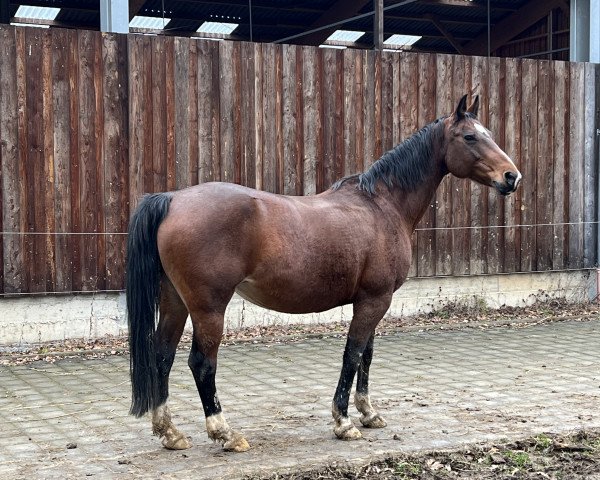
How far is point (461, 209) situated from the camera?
403 inches

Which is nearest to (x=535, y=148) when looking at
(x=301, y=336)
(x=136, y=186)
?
(x=301, y=336)

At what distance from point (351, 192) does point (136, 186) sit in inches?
141

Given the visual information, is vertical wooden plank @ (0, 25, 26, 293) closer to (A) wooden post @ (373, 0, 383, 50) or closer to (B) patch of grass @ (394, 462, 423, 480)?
(A) wooden post @ (373, 0, 383, 50)

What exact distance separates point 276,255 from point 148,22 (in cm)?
1132

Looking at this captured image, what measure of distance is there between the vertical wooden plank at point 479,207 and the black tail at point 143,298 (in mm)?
6168

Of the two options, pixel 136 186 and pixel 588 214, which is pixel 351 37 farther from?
pixel 136 186

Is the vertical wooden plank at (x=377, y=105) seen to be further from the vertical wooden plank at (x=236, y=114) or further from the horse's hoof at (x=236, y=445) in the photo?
the horse's hoof at (x=236, y=445)

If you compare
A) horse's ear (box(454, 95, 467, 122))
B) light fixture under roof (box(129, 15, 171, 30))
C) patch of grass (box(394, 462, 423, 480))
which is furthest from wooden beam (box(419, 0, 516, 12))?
patch of grass (box(394, 462, 423, 480))

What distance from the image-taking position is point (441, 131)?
5.65m

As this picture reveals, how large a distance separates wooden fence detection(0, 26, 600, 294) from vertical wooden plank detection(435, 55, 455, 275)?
2cm

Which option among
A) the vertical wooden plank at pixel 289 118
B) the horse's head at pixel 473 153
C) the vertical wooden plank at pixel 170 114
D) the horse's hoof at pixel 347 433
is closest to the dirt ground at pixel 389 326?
the vertical wooden plank at pixel 289 118

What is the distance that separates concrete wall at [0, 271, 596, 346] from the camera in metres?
8.09

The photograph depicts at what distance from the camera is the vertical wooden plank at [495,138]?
34.2ft

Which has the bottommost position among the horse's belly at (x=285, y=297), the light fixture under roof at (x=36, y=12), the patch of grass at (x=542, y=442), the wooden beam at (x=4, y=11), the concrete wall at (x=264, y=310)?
the patch of grass at (x=542, y=442)
